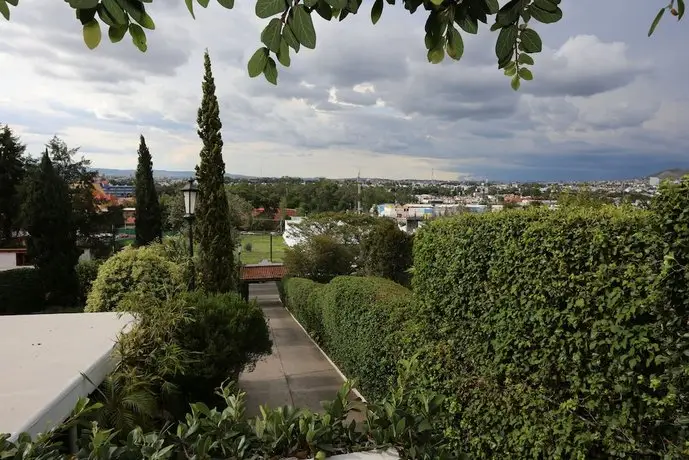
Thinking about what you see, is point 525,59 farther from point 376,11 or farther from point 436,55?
point 376,11

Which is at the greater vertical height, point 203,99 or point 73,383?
point 203,99

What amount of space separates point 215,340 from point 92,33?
472 centimetres

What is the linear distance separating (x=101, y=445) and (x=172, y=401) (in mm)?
3933

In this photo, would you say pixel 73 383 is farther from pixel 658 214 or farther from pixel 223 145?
pixel 223 145

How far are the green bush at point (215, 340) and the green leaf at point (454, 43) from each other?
4456 millimetres

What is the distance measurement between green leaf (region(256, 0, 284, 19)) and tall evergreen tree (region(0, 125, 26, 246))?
2731 cm

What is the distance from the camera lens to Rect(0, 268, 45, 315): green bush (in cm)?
1182

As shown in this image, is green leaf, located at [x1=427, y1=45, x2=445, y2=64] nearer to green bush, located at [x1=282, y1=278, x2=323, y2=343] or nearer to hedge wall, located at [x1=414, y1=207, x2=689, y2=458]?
hedge wall, located at [x1=414, y1=207, x2=689, y2=458]

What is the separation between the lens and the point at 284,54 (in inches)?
45.2

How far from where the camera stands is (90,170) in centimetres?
2902

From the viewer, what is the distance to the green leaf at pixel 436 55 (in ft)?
4.86

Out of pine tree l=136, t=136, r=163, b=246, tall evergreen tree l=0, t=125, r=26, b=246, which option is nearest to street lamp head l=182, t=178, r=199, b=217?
pine tree l=136, t=136, r=163, b=246

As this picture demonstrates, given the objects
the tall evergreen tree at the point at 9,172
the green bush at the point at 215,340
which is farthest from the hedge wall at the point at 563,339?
the tall evergreen tree at the point at 9,172

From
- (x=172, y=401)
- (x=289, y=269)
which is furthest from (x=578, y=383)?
(x=289, y=269)
